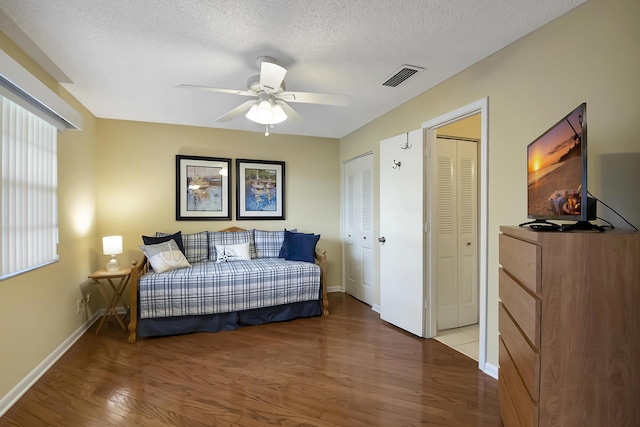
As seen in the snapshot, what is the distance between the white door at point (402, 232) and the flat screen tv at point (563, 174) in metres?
1.35

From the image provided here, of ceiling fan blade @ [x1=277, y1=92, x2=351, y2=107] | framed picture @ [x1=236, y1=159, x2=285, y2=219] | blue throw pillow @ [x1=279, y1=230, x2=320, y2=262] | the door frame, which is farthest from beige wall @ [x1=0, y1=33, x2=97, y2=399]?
the door frame

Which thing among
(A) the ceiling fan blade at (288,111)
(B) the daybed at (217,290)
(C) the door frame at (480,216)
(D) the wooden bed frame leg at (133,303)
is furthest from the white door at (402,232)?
(D) the wooden bed frame leg at (133,303)

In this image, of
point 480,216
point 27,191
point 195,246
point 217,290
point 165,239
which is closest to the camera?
point 27,191

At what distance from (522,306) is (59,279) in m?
3.48

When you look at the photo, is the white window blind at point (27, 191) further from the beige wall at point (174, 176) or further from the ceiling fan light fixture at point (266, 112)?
the ceiling fan light fixture at point (266, 112)

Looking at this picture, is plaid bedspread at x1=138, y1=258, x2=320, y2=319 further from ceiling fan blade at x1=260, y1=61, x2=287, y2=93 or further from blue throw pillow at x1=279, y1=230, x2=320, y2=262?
ceiling fan blade at x1=260, y1=61, x2=287, y2=93

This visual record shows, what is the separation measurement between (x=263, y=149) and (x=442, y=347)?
3.40m

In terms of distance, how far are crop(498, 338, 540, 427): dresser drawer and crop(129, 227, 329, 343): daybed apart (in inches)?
85.1

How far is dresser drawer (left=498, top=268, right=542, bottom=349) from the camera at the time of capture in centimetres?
117

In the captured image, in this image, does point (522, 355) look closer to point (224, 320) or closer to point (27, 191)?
point (224, 320)

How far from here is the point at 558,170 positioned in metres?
1.37

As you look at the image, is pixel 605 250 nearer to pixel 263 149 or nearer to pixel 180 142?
pixel 263 149

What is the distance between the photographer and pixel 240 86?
8.89 ft

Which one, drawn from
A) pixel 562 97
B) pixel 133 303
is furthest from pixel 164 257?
pixel 562 97
